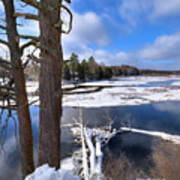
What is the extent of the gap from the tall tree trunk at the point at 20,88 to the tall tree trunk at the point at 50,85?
0.75 metres

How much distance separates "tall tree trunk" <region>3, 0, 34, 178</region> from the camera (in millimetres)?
2219

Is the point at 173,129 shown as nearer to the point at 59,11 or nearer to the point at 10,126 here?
the point at 59,11

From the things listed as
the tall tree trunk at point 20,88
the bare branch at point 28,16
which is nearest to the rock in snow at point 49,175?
the tall tree trunk at point 20,88

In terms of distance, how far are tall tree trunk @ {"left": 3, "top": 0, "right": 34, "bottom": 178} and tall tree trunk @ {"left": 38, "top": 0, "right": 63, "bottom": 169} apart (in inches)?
29.4

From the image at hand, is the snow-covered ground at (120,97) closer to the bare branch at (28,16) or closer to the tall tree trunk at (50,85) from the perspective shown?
the tall tree trunk at (50,85)

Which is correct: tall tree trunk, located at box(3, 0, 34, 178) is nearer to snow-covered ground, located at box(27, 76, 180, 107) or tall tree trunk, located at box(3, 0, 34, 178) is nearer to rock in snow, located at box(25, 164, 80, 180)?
rock in snow, located at box(25, 164, 80, 180)

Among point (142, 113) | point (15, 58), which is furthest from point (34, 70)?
point (142, 113)

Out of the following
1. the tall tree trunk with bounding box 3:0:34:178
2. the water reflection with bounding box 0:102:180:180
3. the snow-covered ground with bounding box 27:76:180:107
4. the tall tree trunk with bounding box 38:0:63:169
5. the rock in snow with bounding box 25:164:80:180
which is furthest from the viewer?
the snow-covered ground with bounding box 27:76:180:107

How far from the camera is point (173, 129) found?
8289mm

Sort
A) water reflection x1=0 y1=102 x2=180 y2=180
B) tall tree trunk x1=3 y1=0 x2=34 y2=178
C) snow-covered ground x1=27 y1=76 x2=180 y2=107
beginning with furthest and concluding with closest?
1. snow-covered ground x1=27 y1=76 x2=180 y2=107
2. water reflection x1=0 y1=102 x2=180 y2=180
3. tall tree trunk x1=3 y1=0 x2=34 y2=178

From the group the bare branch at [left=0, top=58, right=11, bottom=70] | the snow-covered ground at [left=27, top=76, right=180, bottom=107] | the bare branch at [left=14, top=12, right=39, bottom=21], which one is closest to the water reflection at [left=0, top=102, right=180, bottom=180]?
the snow-covered ground at [left=27, top=76, right=180, bottom=107]

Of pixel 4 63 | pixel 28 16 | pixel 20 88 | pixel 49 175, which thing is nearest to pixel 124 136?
pixel 20 88

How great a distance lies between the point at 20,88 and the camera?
247 cm

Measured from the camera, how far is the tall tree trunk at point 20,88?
7.28ft
